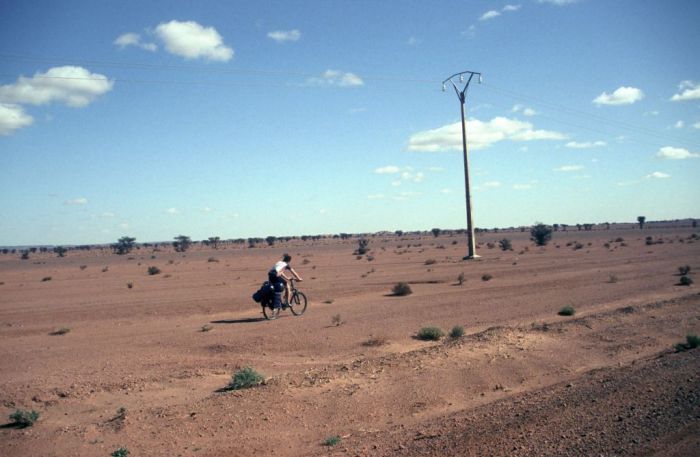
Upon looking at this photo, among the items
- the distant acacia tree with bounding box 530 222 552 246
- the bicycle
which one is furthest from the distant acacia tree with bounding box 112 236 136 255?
Answer: the bicycle

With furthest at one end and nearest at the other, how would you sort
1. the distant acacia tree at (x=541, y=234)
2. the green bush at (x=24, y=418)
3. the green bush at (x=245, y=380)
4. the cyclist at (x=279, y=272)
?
the distant acacia tree at (x=541, y=234) < the cyclist at (x=279, y=272) < the green bush at (x=245, y=380) < the green bush at (x=24, y=418)

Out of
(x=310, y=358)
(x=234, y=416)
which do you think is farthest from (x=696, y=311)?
(x=234, y=416)

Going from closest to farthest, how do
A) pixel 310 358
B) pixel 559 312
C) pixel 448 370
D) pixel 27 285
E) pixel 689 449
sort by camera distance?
1. pixel 689 449
2. pixel 448 370
3. pixel 310 358
4. pixel 559 312
5. pixel 27 285

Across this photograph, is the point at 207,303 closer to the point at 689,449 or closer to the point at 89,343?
the point at 89,343

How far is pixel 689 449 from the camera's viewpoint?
6152 millimetres

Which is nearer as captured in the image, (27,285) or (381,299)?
(381,299)

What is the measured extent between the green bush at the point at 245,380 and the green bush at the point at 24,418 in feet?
10.9

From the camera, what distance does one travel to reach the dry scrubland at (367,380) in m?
7.56

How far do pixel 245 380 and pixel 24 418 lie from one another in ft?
12.1

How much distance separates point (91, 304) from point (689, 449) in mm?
25739

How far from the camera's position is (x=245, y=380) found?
10.5m

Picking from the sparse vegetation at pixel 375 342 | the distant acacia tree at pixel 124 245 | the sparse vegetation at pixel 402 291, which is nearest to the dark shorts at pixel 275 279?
the sparse vegetation at pixel 375 342

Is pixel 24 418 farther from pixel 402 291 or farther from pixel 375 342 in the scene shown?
pixel 402 291

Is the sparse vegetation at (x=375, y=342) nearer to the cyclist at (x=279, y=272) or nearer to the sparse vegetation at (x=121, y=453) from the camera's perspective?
the cyclist at (x=279, y=272)
